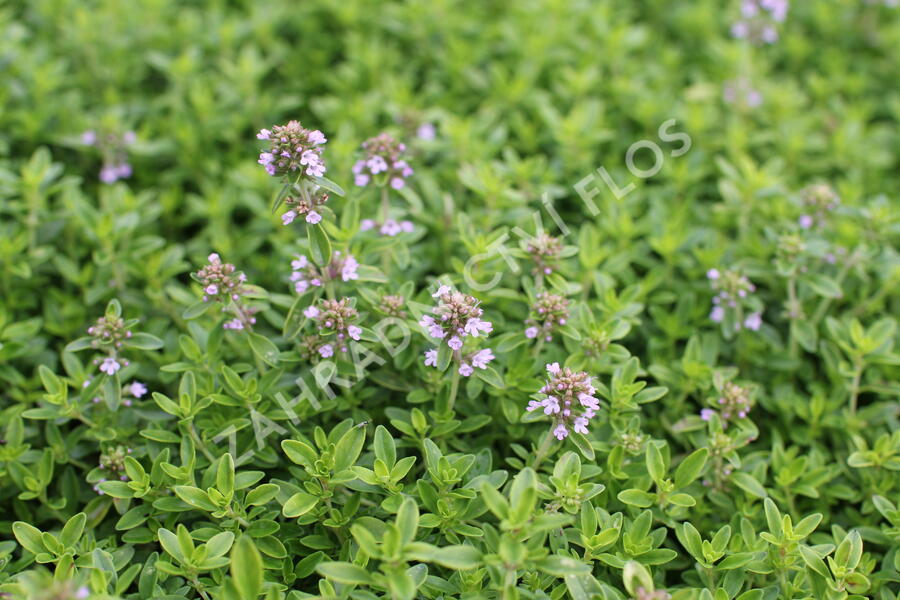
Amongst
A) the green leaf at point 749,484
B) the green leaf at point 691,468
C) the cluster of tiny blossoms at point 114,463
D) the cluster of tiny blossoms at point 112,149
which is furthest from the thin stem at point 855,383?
the cluster of tiny blossoms at point 112,149

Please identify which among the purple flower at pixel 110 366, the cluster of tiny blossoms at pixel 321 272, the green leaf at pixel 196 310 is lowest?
the purple flower at pixel 110 366

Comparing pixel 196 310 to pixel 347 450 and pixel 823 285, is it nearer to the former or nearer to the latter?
pixel 347 450

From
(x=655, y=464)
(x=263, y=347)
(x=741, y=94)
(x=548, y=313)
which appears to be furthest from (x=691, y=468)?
(x=741, y=94)

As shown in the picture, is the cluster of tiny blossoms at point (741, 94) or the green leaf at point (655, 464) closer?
the green leaf at point (655, 464)

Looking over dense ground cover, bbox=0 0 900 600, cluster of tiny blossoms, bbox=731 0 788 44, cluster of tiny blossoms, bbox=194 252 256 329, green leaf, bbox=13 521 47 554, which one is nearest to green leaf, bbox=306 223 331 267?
dense ground cover, bbox=0 0 900 600

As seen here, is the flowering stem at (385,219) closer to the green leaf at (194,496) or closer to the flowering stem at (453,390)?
the flowering stem at (453,390)

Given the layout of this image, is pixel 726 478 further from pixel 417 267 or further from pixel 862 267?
pixel 417 267

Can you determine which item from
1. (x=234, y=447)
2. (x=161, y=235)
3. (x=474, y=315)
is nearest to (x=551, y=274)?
(x=474, y=315)
